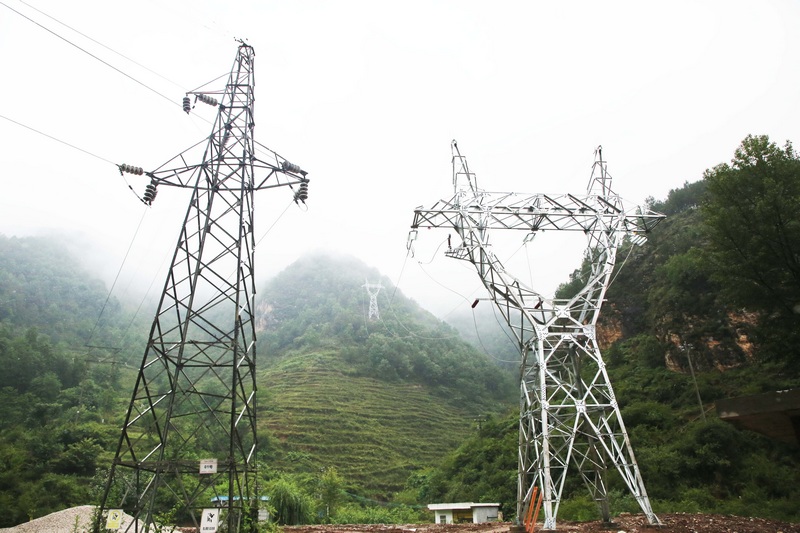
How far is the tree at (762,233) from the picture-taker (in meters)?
17.4

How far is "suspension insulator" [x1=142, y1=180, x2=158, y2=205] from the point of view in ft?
43.4

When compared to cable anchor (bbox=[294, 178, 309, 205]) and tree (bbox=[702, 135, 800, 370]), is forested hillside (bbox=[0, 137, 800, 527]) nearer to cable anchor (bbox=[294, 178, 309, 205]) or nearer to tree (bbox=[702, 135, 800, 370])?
tree (bbox=[702, 135, 800, 370])

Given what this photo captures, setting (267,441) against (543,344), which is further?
(267,441)

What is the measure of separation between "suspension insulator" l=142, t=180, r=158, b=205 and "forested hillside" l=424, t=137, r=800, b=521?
12.2 metres

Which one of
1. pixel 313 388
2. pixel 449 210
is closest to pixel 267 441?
pixel 313 388

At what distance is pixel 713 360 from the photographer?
30.9 m

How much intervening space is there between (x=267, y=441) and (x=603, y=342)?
96.4 feet

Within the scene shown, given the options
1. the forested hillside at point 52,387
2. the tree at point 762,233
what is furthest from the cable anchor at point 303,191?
the forested hillside at point 52,387

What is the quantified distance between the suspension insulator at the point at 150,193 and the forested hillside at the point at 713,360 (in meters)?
12.2

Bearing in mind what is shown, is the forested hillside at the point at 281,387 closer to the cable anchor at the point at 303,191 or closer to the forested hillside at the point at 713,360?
the forested hillside at the point at 713,360

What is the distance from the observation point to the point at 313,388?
62.3 metres

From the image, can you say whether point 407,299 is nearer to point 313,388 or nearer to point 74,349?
point 313,388

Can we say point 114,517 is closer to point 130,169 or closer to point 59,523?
point 130,169

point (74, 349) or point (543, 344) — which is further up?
point (74, 349)
